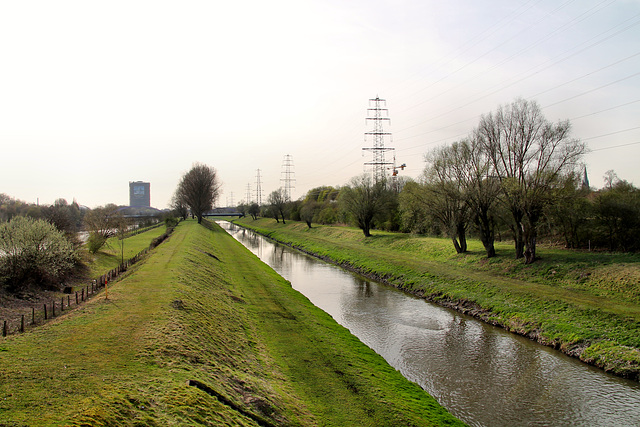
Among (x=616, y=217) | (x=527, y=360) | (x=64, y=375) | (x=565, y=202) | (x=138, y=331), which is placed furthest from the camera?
(x=616, y=217)

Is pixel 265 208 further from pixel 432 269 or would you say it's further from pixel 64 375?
pixel 64 375

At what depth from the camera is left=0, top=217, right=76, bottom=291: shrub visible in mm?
20750

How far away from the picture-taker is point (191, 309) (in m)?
15.6

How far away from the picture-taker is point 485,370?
47.2ft

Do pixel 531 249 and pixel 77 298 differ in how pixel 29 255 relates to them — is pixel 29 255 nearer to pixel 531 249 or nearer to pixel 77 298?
pixel 77 298

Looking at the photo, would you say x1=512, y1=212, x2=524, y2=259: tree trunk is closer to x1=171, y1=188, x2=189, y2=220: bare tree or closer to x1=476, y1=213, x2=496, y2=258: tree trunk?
x1=476, y1=213, x2=496, y2=258: tree trunk

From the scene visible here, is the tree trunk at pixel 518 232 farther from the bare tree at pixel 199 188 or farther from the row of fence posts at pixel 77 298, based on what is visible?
the bare tree at pixel 199 188

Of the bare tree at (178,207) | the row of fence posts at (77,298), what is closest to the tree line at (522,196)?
the row of fence posts at (77,298)

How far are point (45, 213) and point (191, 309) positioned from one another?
105 ft

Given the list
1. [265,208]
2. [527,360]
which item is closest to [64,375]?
[527,360]

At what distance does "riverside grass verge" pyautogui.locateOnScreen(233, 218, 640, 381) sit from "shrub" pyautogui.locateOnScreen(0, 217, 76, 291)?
23749 millimetres

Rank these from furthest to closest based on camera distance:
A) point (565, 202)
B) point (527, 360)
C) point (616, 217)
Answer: point (616, 217) < point (565, 202) < point (527, 360)

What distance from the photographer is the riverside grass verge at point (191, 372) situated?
740 centimetres

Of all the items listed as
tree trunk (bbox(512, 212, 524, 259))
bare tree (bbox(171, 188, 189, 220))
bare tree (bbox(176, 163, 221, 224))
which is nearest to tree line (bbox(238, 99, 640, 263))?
tree trunk (bbox(512, 212, 524, 259))
